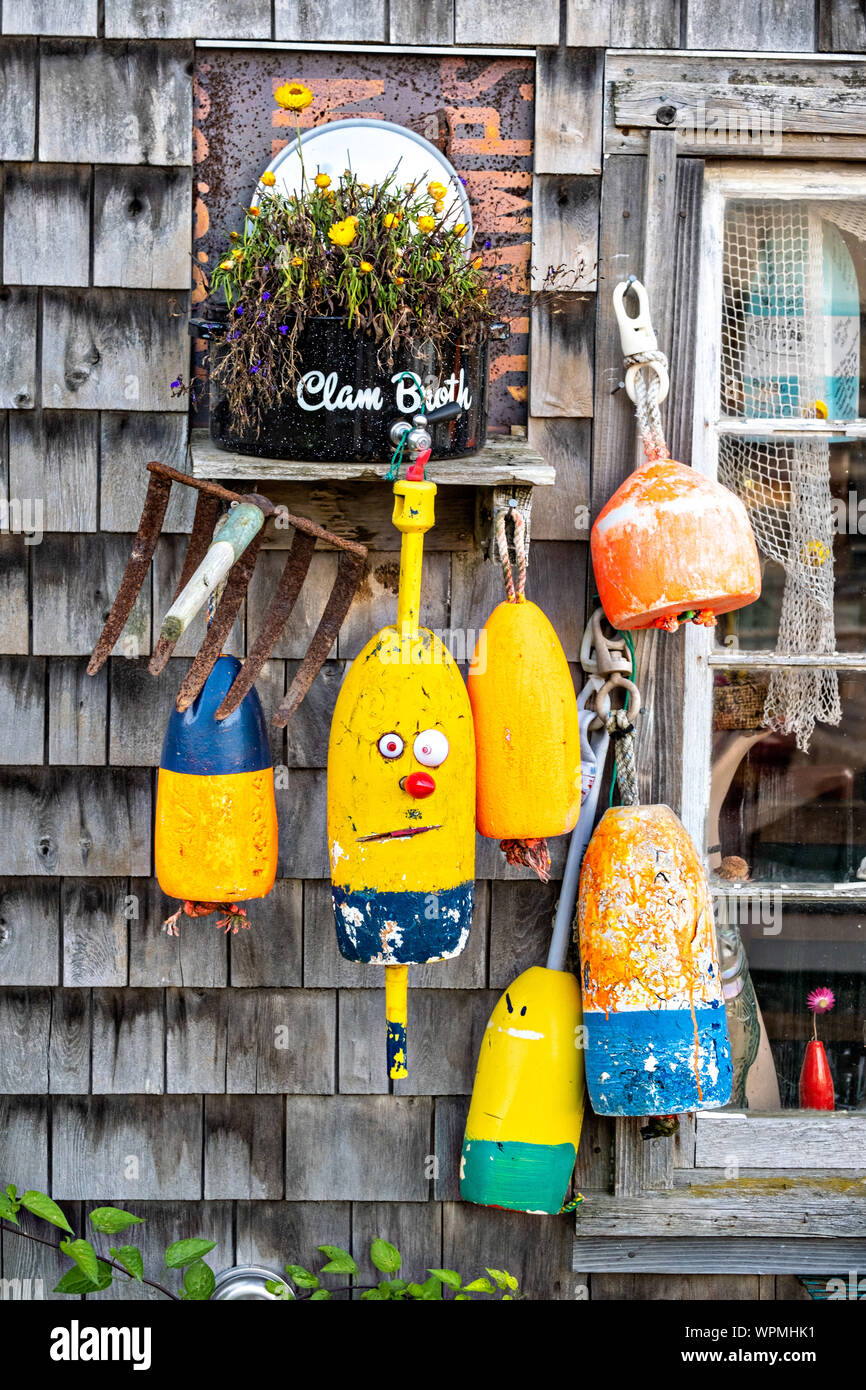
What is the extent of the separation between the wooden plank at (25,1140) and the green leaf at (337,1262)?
54cm

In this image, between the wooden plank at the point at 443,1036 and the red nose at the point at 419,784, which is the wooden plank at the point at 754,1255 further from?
the red nose at the point at 419,784

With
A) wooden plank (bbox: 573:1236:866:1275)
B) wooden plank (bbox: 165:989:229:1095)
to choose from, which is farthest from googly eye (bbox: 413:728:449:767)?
wooden plank (bbox: 573:1236:866:1275)

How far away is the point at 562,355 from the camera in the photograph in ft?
6.81

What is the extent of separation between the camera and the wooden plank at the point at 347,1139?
220 cm

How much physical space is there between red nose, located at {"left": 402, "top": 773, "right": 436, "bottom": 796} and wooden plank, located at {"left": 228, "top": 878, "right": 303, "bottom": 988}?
0.49 meters

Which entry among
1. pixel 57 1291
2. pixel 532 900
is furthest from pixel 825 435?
pixel 57 1291

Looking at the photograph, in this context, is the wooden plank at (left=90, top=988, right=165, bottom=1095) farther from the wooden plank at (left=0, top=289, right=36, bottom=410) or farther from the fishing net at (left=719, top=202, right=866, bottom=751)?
the fishing net at (left=719, top=202, right=866, bottom=751)

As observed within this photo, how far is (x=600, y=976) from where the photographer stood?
194 cm

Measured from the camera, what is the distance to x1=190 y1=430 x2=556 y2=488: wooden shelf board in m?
1.77

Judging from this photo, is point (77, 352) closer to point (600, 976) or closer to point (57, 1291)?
point (600, 976)

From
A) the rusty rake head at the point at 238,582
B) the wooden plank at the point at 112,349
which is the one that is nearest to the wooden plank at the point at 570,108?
the wooden plank at the point at 112,349

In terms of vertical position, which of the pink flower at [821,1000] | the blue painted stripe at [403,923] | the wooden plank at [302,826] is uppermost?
the wooden plank at [302,826]

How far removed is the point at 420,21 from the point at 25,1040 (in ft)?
6.39
